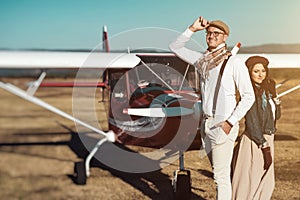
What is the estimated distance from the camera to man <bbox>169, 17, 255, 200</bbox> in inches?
134

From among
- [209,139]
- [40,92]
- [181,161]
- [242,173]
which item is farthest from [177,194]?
[40,92]

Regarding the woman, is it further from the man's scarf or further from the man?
the man's scarf

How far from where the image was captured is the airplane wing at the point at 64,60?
4.86 metres

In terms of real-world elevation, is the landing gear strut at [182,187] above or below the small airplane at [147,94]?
below

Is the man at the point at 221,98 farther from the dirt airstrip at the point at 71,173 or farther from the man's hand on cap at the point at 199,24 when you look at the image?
the dirt airstrip at the point at 71,173

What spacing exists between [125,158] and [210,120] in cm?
339

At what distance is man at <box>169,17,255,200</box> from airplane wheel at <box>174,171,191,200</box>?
4.79 ft

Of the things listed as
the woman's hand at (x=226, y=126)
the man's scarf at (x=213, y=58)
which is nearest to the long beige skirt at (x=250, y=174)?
the woman's hand at (x=226, y=126)

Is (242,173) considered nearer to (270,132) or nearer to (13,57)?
(270,132)

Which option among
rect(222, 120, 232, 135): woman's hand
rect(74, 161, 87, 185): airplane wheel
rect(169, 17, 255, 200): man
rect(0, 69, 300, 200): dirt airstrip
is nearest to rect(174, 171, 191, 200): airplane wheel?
rect(0, 69, 300, 200): dirt airstrip

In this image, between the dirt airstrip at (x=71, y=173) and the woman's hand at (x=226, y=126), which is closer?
the woman's hand at (x=226, y=126)

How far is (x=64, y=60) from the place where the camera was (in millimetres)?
5125

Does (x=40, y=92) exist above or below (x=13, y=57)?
below

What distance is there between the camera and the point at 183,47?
12.7ft
